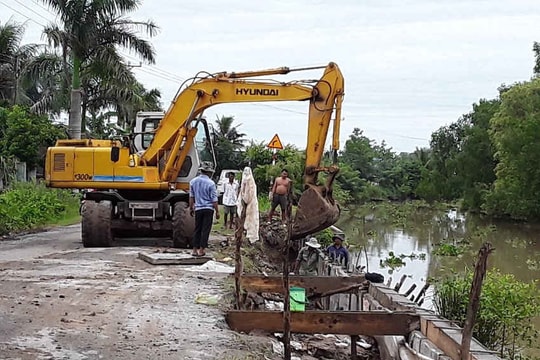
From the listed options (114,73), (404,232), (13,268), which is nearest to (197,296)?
(13,268)

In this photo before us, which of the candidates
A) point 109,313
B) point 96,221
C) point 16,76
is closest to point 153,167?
point 96,221

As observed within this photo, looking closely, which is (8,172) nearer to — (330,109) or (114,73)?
(114,73)

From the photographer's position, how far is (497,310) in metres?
11.5

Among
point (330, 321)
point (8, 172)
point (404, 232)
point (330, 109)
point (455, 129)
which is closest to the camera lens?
point (330, 321)

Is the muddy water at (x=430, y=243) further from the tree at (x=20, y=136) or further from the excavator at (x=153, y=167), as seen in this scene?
the tree at (x=20, y=136)

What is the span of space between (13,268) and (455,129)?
216 ft

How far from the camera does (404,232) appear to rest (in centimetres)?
4719

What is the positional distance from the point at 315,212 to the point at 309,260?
736cm

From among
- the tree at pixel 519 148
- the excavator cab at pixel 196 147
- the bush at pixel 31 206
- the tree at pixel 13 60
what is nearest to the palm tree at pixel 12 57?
the tree at pixel 13 60

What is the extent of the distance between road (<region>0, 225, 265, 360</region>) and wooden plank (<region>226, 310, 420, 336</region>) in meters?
0.34

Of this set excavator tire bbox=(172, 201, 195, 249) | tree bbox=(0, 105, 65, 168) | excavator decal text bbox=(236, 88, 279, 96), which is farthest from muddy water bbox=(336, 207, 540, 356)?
tree bbox=(0, 105, 65, 168)

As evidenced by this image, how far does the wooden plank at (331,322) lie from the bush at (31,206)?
12305 mm

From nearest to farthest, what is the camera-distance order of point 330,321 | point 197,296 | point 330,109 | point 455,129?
point 330,321
point 197,296
point 330,109
point 455,129

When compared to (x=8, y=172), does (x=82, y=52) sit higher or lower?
higher
